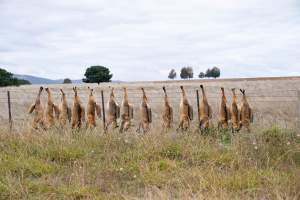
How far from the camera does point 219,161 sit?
7090 mm

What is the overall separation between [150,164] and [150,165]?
0.03 meters

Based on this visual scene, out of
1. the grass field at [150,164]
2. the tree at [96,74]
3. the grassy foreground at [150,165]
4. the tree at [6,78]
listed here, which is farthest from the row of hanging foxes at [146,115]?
the tree at [6,78]

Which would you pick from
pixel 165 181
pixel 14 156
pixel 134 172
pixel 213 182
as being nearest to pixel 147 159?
pixel 134 172

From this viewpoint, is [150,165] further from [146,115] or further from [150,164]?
[146,115]

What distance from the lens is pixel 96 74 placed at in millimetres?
39656

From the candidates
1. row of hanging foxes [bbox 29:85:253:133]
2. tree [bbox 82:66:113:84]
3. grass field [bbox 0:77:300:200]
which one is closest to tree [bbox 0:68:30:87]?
tree [bbox 82:66:113:84]

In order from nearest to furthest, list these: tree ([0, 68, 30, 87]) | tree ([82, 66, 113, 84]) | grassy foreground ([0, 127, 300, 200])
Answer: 1. grassy foreground ([0, 127, 300, 200])
2. tree ([82, 66, 113, 84])
3. tree ([0, 68, 30, 87])

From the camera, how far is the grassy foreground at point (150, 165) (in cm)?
585

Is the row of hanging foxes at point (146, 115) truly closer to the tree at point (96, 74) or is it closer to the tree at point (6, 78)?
the tree at point (96, 74)

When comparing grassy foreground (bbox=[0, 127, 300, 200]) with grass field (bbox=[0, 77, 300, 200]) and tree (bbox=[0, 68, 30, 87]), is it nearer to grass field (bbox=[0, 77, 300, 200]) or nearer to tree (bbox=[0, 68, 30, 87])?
grass field (bbox=[0, 77, 300, 200])

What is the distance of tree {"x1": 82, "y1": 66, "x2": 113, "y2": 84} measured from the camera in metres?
39.6

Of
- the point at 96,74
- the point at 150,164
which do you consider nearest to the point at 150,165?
the point at 150,164

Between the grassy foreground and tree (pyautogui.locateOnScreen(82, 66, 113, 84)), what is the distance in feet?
102

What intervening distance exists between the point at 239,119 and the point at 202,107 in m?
0.70
